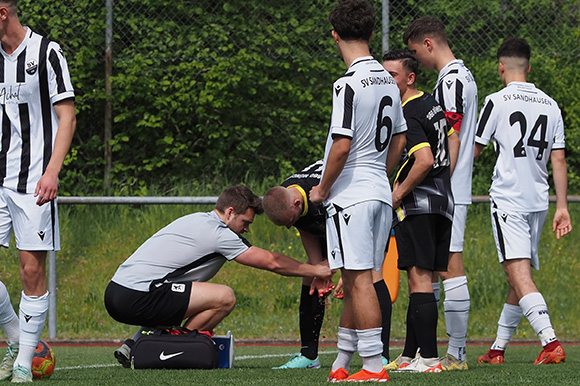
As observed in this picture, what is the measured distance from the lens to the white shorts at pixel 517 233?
7.64 metres

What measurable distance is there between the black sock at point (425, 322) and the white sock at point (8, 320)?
2.53 m

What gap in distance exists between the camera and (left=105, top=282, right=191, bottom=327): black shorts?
7090mm

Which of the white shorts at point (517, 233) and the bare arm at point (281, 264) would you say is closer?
the bare arm at point (281, 264)

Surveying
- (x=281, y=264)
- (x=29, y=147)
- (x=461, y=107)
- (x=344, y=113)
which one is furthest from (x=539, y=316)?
(x=29, y=147)

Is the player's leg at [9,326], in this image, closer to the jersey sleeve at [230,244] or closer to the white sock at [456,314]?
the jersey sleeve at [230,244]

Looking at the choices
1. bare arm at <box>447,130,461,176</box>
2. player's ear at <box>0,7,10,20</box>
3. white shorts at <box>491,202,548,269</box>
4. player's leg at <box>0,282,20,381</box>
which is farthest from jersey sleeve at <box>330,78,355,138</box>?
white shorts at <box>491,202,548,269</box>

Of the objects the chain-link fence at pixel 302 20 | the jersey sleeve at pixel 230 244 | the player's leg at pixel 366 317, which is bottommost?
Answer: the player's leg at pixel 366 317

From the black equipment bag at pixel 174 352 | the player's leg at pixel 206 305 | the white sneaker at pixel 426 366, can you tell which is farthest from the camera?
the player's leg at pixel 206 305

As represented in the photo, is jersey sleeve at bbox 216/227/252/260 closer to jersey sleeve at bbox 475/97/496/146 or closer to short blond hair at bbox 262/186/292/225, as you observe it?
short blond hair at bbox 262/186/292/225

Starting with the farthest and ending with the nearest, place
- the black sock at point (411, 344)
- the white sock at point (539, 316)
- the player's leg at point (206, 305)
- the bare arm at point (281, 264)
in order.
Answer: the white sock at point (539, 316), the player's leg at point (206, 305), the black sock at point (411, 344), the bare arm at point (281, 264)

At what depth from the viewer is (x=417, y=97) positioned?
22.0 ft

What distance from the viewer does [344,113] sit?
5.51m

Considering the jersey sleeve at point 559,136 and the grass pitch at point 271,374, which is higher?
the jersey sleeve at point 559,136

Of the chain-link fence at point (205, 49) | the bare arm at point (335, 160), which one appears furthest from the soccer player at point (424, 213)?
the chain-link fence at point (205, 49)
